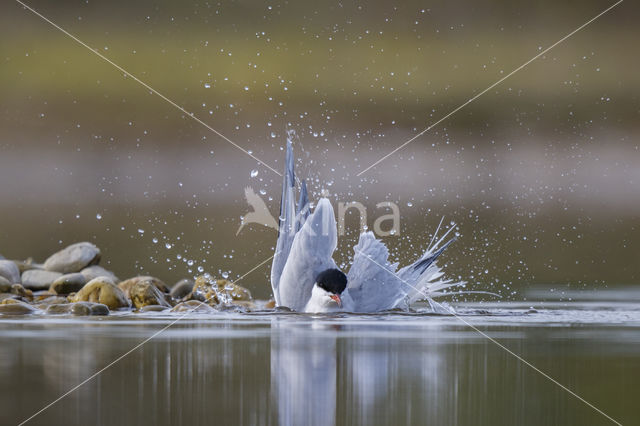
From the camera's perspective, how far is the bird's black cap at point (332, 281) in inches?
119

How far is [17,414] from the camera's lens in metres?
1.13

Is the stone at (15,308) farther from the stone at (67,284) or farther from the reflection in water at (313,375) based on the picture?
the stone at (67,284)

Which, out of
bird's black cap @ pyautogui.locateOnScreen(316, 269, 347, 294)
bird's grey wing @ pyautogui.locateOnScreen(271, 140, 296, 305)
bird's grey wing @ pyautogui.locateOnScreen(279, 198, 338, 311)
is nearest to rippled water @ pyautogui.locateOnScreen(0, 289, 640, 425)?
bird's black cap @ pyautogui.locateOnScreen(316, 269, 347, 294)

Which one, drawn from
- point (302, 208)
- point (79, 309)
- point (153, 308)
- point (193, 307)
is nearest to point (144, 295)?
point (153, 308)

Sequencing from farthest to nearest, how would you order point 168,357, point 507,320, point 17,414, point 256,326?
point 507,320, point 256,326, point 168,357, point 17,414

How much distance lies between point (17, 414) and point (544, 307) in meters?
2.37

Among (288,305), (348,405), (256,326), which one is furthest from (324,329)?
(348,405)

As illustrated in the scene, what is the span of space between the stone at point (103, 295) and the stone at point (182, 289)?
497 millimetres

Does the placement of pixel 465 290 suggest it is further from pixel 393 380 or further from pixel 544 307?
pixel 393 380

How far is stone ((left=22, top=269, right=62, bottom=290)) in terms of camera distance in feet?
12.8

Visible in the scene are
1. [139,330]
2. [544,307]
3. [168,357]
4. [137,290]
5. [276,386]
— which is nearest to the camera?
[276,386]

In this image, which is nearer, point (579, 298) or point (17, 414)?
point (17, 414)

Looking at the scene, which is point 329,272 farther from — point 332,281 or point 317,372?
point 317,372

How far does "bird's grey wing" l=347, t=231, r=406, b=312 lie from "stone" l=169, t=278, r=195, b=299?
2.77 ft
